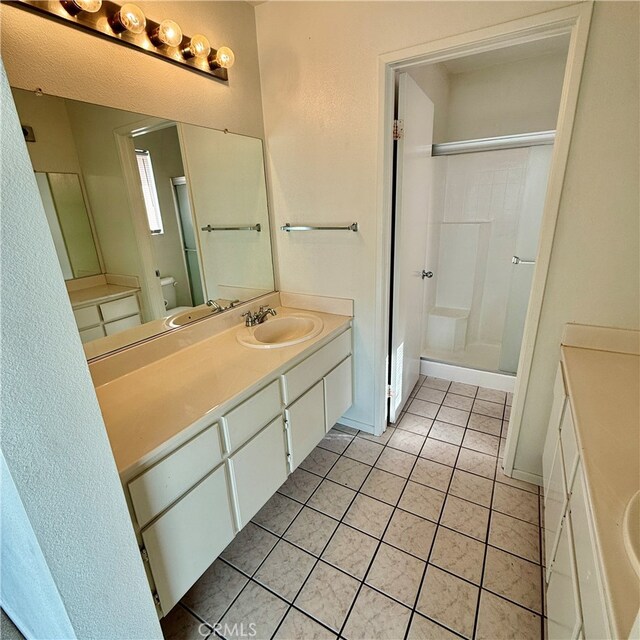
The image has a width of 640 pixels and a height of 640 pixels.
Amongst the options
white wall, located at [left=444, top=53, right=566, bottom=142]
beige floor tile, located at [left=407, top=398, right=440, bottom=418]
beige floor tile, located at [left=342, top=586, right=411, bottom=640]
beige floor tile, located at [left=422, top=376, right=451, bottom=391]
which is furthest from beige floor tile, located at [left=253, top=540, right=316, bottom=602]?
white wall, located at [left=444, top=53, right=566, bottom=142]

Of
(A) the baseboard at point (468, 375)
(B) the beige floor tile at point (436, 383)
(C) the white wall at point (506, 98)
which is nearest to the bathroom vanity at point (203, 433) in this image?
(B) the beige floor tile at point (436, 383)

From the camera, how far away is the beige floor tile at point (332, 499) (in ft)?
5.62

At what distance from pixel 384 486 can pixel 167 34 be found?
89.3 inches

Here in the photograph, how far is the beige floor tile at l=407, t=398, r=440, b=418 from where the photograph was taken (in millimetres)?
2438

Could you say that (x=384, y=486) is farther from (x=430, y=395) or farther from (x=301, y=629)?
(x=430, y=395)

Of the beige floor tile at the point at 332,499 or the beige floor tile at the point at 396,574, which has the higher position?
the beige floor tile at the point at 396,574

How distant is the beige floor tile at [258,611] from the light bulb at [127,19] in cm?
217

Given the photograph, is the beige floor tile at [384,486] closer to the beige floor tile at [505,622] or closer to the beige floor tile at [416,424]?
the beige floor tile at [416,424]

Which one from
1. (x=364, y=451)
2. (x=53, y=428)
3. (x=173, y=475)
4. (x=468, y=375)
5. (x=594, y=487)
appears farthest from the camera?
(x=468, y=375)

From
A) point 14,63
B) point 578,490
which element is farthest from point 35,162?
point 578,490

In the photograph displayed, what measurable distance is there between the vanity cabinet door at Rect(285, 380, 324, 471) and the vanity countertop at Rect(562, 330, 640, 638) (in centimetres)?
106

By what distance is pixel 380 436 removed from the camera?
2236 millimetres

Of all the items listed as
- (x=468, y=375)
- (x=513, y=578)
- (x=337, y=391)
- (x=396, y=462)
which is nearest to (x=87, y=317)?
(x=337, y=391)

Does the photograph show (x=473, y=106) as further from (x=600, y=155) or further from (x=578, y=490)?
(x=578, y=490)
